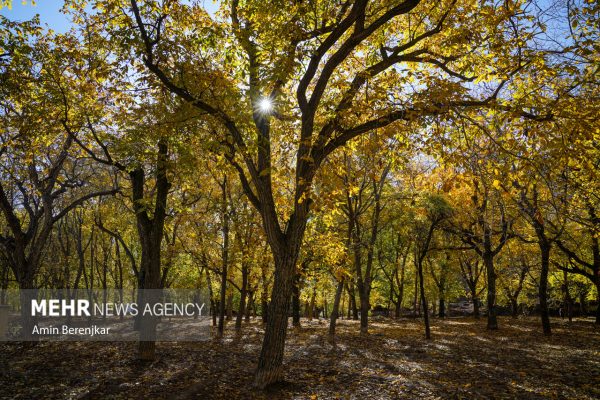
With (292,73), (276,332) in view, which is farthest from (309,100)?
(276,332)

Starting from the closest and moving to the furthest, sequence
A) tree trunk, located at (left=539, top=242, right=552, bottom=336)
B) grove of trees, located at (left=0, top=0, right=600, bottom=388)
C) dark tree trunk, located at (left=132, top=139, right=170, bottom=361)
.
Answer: grove of trees, located at (left=0, top=0, right=600, bottom=388) < dark tree trunk, located at (left=132, top=139, right=170, bottom=361) < tree trunk, located at (left=539, top=242, right=552, bottom=336)

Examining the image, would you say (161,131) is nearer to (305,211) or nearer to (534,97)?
(305,211)

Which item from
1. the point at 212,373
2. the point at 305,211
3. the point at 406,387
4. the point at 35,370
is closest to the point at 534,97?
the point at 305,211

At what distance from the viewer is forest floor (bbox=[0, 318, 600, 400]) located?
25.3ft

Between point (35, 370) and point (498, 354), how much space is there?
13886 mm

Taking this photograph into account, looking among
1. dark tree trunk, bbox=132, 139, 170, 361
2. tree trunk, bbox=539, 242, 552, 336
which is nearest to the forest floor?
dark tree trunk, bbox=132, 139, 170, 361

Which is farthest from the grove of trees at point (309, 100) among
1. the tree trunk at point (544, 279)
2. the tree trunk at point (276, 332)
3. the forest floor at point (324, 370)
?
the tree trunk at point (544, 279)

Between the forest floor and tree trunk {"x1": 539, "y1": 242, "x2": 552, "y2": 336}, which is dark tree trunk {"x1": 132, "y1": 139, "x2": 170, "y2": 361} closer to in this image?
the forest floor

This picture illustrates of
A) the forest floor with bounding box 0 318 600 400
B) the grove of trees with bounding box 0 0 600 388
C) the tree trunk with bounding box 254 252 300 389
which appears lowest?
the forest floor with bounding box 0 318 600 400

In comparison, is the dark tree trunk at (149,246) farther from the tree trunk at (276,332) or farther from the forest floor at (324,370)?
the tree trunk at (276,332)

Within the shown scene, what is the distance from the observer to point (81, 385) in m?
8.52

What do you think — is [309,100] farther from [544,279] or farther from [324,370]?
[544,279]

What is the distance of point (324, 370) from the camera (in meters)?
9.83

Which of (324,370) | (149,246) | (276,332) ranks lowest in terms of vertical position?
(324,370)
